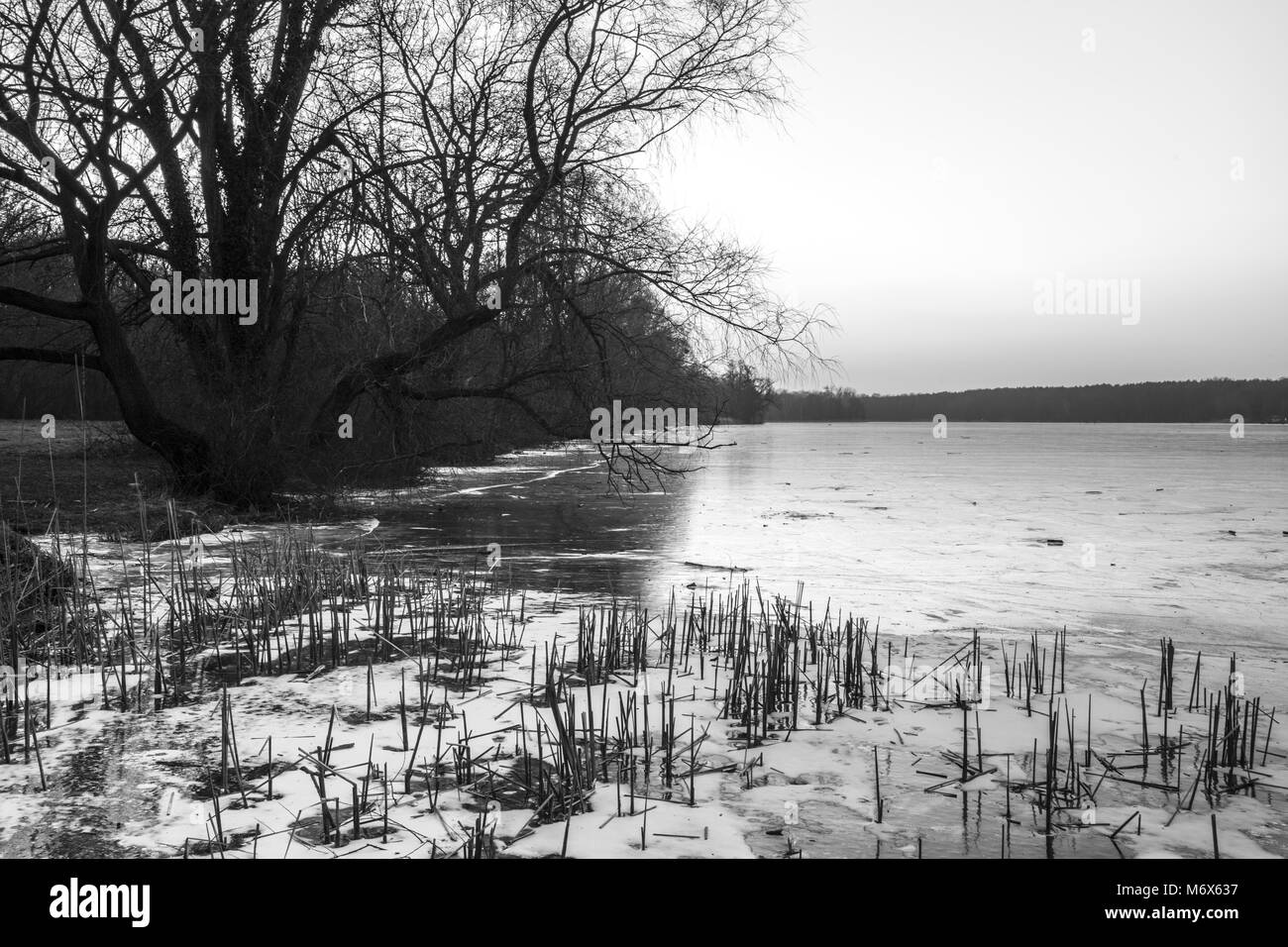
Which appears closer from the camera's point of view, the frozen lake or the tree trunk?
the frozen lake

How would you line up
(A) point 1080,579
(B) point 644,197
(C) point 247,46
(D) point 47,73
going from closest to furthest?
(A) point 1080,579 < (D) point 47,73 < (C) point 247,46 < (B) point 644,197

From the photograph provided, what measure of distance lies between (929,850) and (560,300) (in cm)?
1399

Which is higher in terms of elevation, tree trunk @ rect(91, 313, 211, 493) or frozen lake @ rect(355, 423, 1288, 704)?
tree trunk @ rect(91, 313, 211, 493)

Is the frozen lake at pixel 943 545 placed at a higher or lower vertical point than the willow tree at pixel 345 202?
lower

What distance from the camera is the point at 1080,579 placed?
1137 centimetres

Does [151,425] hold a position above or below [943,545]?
above

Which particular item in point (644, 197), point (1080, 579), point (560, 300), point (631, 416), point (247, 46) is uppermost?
point (247, 46)

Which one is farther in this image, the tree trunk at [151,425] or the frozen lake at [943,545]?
the tree trunk at [151,425]

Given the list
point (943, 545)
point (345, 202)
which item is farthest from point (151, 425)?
point (943, 545)

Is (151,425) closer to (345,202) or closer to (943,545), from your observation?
(345,202)

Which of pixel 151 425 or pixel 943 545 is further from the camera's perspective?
pixel 151 425
